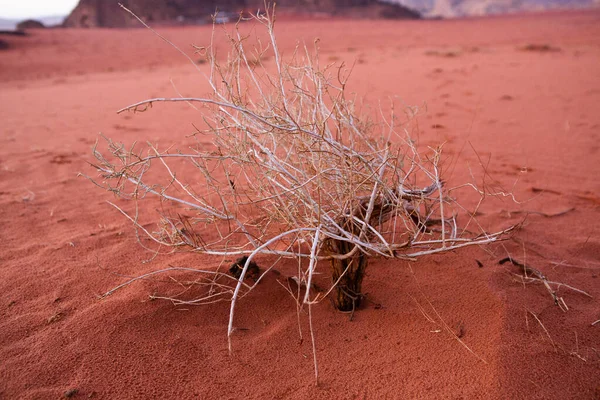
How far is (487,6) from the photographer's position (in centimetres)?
5762

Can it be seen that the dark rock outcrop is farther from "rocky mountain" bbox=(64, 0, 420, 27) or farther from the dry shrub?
the dry shrub

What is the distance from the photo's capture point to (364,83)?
26.1 feet

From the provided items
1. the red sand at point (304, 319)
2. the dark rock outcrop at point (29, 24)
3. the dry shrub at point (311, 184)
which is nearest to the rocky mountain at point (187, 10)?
the dark rock outcrop at point (29, 24)

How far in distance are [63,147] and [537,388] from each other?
480cm

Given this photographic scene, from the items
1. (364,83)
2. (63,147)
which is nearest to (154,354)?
(63,147)

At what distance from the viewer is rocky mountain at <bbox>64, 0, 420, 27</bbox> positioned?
108 ft

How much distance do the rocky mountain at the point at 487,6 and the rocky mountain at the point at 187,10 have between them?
21735mm

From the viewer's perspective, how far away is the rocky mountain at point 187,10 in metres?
32.9

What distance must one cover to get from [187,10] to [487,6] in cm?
4079

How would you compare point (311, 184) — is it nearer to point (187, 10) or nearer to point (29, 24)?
point (29, 24)

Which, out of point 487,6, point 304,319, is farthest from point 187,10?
point 487,6

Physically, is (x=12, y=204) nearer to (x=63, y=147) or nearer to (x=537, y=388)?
(x=63, y=147)

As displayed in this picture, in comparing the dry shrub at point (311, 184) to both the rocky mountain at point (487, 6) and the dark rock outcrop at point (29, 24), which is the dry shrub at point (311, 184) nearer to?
the dark rock outcrop at point (29, 24)

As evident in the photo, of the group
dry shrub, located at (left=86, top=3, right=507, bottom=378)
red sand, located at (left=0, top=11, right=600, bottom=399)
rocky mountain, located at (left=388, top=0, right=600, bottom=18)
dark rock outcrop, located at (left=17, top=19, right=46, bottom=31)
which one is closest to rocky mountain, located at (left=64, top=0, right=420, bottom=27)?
dark rock outcrop, located at (left=17, top=19, right=46, bottom=31)
